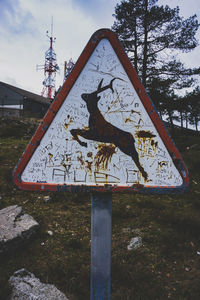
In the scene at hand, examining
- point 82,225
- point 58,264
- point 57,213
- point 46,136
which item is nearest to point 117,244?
point 82,225

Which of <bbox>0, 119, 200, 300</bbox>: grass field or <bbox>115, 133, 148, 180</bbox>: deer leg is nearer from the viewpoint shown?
<bbox>115, 133, 148, 180</bbox>: deer leg

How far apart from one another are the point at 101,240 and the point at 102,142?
578 millimetres

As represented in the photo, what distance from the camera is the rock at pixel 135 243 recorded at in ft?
8.58

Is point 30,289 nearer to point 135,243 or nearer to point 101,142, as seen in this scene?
point 135,243

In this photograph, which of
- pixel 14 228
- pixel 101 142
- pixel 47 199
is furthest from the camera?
pixel 47 199

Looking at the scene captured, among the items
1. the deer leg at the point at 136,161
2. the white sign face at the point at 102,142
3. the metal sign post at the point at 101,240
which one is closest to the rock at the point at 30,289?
the metal sign post at the point at 101,240

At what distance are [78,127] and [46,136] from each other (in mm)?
188

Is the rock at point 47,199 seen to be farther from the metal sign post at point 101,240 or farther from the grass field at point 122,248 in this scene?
the metal sign post at point 101,240

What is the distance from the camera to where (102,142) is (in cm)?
97

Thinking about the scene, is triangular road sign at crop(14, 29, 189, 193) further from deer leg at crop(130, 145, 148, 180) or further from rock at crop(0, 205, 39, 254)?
rock at crop(0, 205, 39, 254)

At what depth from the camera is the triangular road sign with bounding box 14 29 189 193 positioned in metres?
0.97

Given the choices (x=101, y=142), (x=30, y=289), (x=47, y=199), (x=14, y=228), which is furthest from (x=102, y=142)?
(x=47, y=199)

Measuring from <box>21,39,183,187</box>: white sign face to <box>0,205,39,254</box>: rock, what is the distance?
6.35 feet

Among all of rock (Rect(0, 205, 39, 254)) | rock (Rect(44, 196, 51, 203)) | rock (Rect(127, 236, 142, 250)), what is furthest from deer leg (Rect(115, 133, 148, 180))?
rock (Rect(44, 196, 51, 203))
